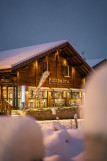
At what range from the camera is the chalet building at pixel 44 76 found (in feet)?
64.6

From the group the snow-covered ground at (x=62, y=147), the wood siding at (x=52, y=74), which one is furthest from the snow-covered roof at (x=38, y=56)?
the snow-covered ground at (x=62, y=147)

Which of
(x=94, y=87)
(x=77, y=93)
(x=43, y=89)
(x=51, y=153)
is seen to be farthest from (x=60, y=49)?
(x=94, y=87)

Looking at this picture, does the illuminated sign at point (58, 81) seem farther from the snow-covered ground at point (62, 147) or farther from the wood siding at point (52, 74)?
the snow-covered ground at point (62, 147)

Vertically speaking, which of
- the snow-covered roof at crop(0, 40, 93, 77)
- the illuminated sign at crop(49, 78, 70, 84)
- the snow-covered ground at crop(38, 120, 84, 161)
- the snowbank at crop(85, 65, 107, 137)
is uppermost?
the snow-covered roof at crop(0, 40, 93, 77)

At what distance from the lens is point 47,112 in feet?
70.5

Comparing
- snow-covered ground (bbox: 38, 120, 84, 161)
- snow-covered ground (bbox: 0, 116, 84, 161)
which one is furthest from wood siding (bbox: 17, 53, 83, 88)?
snow-covered ground (bbox: 0, 116, 84, 161)

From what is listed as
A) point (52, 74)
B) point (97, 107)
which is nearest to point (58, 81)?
point (52, 74)

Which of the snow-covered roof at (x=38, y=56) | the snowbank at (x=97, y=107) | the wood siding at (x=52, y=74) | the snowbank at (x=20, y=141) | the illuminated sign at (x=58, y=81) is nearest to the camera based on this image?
the snowbank at (x=97, y=107)

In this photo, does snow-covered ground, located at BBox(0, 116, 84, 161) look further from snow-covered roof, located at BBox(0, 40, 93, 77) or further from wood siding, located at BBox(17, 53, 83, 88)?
wood siding, located at BBox(17, 53, 83, 88)

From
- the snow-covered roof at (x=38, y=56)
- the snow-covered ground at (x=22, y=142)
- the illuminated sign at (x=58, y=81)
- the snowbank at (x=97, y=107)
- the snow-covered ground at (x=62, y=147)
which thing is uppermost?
the snow-covered roof at (x=38, y=56)

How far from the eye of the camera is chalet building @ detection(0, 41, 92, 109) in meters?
19.7

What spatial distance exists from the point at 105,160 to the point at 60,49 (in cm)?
1903

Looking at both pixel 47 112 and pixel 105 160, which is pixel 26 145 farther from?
pixel 47 112

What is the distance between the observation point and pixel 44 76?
20.6 meters
